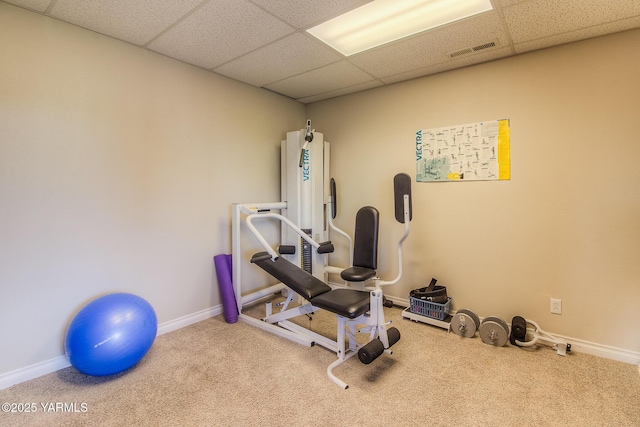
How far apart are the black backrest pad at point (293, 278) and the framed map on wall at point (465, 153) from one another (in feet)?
4.98

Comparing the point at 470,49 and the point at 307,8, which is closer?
the point at 307,8

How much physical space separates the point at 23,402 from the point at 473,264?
11.1 feet

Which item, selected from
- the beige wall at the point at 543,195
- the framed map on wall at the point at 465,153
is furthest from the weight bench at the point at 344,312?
the framed map on wall at the point at 465,153

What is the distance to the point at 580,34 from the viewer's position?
2.18 meters

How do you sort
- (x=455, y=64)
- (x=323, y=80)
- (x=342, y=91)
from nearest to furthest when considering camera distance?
(x=455, y=64) < (x=323, y=80) < (x=342, y=91)

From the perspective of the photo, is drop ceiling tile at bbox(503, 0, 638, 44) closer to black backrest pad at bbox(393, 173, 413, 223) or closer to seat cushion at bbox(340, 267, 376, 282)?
black backrest pad at bbox(393, 173, 413, 223)

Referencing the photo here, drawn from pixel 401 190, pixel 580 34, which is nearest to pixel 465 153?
pixel 401 190

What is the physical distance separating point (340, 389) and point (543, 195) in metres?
2.15

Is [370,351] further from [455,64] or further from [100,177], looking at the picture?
[455,64]

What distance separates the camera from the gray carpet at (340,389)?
1663 mm

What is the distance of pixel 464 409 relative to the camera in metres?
1.73

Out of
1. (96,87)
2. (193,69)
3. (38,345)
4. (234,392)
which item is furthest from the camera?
(193,69)

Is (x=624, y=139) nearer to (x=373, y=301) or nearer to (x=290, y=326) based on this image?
(x=373, y=301)

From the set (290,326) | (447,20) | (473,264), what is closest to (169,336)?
(290,326)
